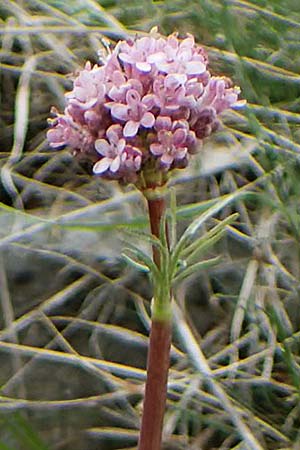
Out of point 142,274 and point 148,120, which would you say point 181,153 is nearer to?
point 148,120

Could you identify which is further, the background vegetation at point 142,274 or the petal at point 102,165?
the background vegetation at point 142,274

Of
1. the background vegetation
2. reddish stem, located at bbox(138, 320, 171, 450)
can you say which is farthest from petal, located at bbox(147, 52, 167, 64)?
the background vegetation

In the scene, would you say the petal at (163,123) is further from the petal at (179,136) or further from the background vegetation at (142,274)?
the background vegetation at (142,274)

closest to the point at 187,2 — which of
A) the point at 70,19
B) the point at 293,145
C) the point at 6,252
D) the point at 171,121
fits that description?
the point at 70,19

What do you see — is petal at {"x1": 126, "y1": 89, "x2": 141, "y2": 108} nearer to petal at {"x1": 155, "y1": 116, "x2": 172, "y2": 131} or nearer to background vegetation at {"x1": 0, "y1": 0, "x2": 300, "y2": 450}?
petal at {"x1": 155, "y1": 116, "x2": 172, "y2": 131}

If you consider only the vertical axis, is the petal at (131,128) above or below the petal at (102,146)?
above

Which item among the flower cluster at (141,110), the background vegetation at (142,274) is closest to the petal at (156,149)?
the flower cluster at (141,110)

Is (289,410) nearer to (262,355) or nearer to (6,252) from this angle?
(262,355)
